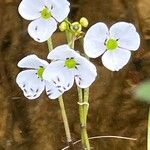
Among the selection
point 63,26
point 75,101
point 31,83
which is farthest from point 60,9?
point 75,101

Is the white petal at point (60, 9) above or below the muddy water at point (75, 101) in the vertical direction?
above

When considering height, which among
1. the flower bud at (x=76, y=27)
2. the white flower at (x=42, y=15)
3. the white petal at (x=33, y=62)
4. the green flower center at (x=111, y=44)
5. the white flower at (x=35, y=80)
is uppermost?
the white flower at (x=42, y=15)

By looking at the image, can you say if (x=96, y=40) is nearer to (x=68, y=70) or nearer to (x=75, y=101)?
(x=68, y=70)

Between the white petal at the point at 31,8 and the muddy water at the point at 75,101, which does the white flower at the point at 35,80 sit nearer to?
the white petal at the point at 31,8

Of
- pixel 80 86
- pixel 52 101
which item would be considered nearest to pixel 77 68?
pixel 80 86

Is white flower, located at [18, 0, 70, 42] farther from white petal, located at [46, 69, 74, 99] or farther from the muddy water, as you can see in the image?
the muddy water

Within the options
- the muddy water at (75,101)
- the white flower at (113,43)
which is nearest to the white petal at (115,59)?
the white flower at (113,43)

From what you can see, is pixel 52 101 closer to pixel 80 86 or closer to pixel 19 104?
pixel 19 104
